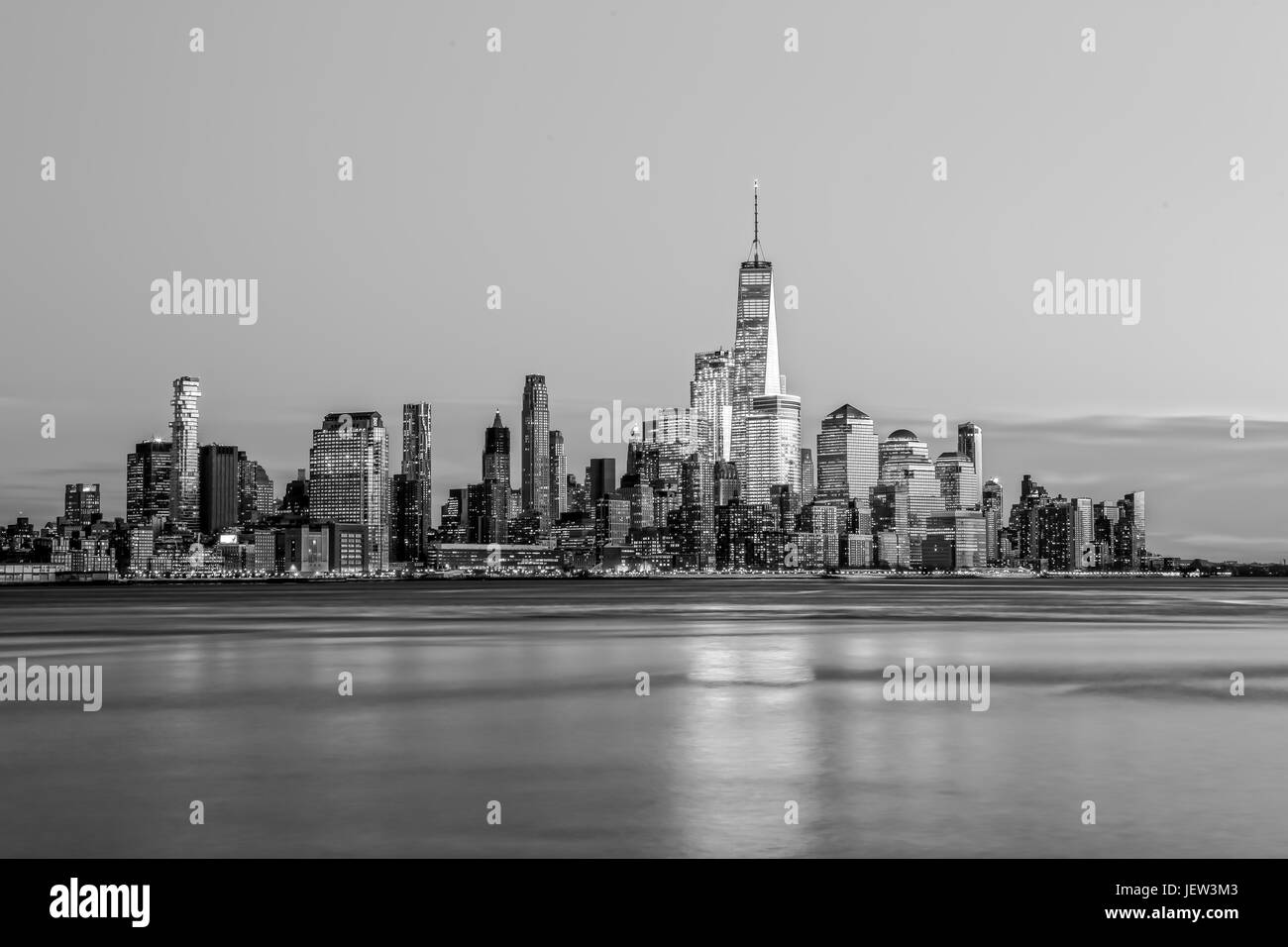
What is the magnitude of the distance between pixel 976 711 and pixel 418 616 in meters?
78.7

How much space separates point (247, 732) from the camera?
35406 millimetres

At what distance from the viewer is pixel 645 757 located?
1219 inches

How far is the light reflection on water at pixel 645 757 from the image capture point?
2194 cm

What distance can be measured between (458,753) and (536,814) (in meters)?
7.65

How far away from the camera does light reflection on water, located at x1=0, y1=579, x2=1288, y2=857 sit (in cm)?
2194

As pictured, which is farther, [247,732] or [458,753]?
[247,732]
